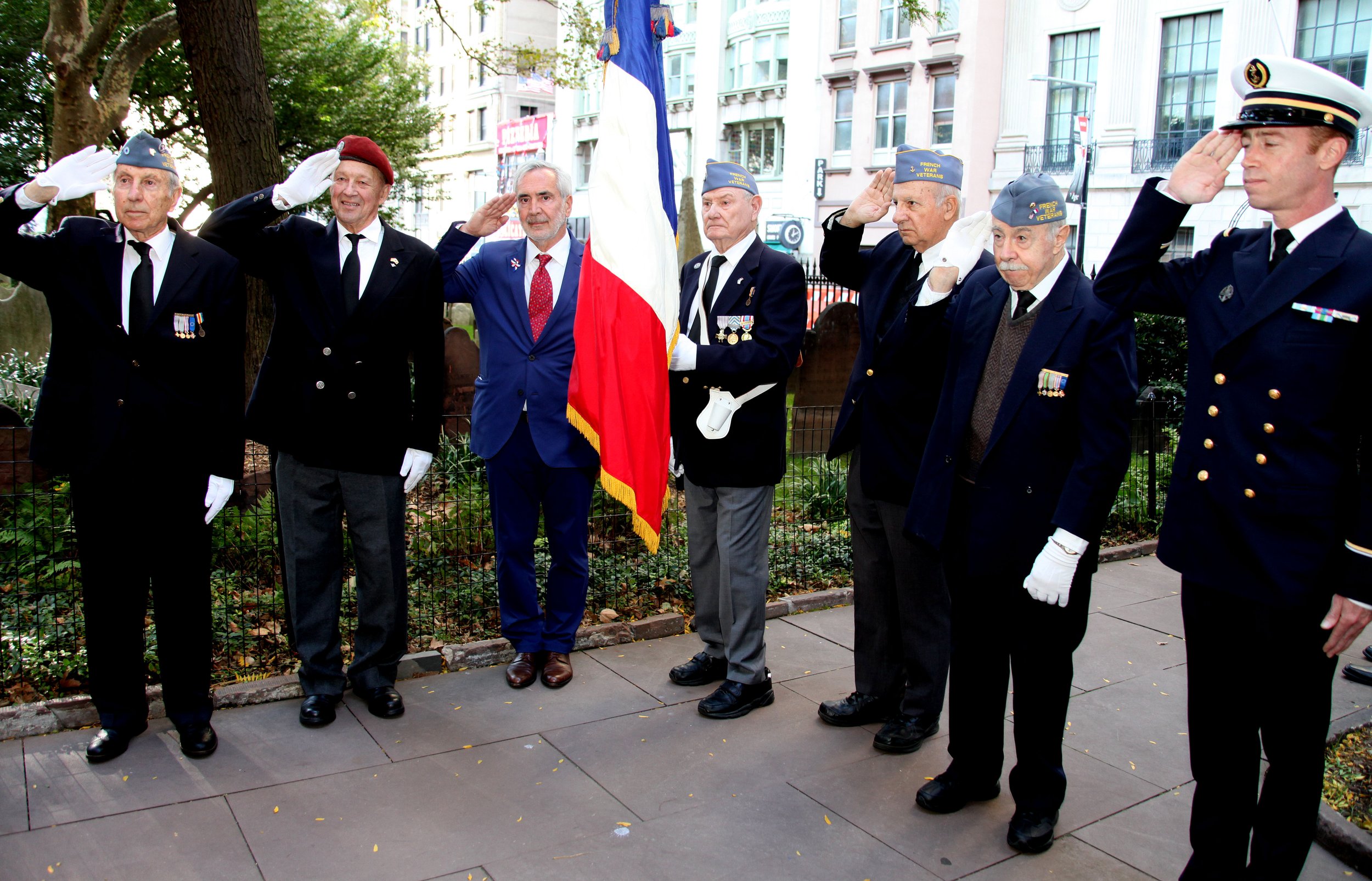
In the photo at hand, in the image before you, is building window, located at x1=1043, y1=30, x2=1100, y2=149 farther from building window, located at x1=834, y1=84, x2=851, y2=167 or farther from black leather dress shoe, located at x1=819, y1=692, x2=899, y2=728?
black leather dress shoe, located at x1=819, y1=692, x2=899, y2=728

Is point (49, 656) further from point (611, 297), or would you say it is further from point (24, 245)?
point (611, 297)

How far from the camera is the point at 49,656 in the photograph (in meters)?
4.59

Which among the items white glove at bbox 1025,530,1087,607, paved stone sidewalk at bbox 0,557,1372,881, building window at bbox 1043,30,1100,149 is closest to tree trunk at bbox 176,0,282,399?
paved stone sidewalk at bbox 0,557,1372,881

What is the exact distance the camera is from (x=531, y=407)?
4727mm

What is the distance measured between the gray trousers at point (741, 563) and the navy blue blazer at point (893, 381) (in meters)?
0.55

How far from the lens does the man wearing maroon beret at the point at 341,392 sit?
14.1 ft

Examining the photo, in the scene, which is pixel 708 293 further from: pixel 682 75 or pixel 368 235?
pixel 682 75

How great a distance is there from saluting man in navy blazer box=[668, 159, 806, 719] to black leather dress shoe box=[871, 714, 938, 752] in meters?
0.64

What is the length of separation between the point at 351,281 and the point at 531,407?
0.96 metres

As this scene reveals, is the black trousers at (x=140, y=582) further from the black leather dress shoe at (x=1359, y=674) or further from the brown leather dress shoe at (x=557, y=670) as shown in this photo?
the black leather dress shoe at (x=1359, y=674)

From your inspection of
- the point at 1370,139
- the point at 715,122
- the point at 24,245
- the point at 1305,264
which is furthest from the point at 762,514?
the point at 715,122

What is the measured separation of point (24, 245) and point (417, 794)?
2489 mm

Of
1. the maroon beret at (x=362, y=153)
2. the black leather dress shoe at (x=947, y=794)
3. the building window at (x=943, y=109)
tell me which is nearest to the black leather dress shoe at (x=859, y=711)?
the black leather dress shoe at (x=947, y=794)

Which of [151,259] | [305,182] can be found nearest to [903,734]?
[305,182]
